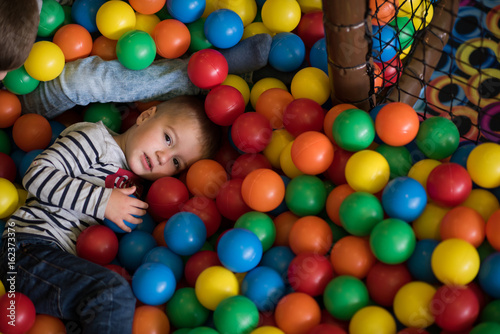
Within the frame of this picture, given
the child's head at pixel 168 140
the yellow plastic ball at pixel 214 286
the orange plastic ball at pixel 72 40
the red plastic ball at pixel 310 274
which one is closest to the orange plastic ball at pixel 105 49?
the orange plastic ball at pixel 72 40

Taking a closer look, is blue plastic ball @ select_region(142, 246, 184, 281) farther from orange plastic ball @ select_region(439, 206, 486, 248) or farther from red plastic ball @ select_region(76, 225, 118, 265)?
orange plastic ball @ select_region(439, 206, 486, 248)

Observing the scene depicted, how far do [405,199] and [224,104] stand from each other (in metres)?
0.61

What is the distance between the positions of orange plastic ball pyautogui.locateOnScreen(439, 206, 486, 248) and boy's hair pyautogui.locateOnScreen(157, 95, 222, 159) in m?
0.76

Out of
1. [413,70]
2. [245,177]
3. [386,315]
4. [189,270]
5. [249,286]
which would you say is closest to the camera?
[386,315]

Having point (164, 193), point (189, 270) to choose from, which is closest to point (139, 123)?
point (164, 193)

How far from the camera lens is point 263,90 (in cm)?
162

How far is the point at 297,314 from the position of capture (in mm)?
1083

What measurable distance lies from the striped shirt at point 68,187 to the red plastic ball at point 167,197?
132 mm

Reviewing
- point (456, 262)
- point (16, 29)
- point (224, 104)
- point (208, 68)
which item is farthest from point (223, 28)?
point (456, 262)

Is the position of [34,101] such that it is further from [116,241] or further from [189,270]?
[189,270]

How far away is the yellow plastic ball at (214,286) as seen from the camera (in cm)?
115

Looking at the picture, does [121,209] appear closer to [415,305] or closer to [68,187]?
[68,187]

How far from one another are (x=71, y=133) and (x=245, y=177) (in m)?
0.52

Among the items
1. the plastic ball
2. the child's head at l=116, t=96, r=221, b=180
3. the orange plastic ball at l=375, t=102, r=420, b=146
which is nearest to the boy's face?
the child's head at l=116, t=96, r=221, b=180
